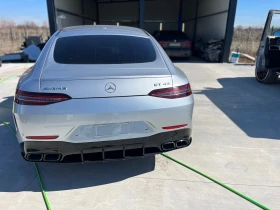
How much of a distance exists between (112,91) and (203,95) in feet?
13.4

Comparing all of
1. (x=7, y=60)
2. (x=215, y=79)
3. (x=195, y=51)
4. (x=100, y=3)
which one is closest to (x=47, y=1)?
(x=7, y=60)

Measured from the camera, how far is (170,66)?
2.41 m

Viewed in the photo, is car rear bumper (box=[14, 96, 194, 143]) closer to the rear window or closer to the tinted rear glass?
the rear window

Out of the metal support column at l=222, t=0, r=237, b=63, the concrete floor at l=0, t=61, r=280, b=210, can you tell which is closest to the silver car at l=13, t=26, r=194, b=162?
the concrete floor at l=0, t=61, r=280, b=210

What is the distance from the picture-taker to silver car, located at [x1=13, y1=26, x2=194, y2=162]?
77.1 inches

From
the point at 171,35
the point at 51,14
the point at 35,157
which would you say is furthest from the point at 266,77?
the point at 51,14

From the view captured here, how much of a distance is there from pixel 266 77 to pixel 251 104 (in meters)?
2.33

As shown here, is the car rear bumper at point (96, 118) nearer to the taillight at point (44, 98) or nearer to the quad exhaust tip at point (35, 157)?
the taillight at point (44, 98)

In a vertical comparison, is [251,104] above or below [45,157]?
below

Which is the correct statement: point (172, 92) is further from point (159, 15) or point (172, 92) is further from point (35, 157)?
point (159, 15)

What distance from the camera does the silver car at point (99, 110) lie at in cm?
196

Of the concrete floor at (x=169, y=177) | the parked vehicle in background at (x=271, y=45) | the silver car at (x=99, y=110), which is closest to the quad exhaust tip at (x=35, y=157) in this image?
the silver car at (x=99, y=110)

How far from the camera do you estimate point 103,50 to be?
2.63 m

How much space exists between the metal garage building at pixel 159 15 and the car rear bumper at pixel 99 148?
1004 centimetres
